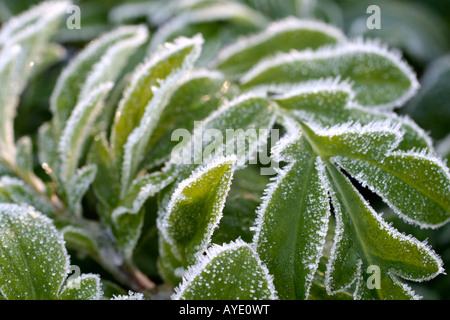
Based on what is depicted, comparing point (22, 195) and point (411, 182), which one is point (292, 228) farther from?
point (22, 195)

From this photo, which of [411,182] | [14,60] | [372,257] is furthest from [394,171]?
[14,60]

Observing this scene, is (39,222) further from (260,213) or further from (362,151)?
(362,151)

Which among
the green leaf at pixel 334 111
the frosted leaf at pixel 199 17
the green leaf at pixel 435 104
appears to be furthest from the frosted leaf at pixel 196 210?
the green leaf at pixel 435 104

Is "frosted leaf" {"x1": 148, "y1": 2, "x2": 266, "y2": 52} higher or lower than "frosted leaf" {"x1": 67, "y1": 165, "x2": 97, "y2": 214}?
Answer: below

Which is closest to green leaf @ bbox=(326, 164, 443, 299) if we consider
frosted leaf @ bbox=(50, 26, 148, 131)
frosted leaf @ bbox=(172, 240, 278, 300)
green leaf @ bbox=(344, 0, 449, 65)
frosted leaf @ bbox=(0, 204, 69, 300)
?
frosted leaf @ bbox=(172, 240, 278, 300)

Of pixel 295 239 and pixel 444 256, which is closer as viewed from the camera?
pixel 295 239

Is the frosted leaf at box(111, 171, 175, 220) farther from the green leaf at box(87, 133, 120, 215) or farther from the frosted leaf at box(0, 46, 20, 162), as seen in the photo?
the frosted leaf at box(0, 46, 20, 162)
